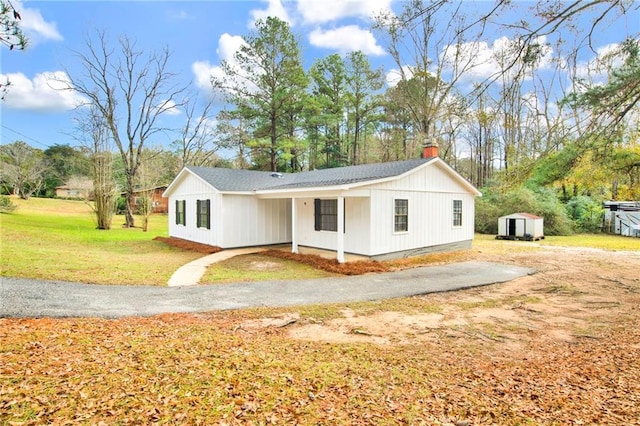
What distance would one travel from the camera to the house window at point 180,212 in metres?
17.7

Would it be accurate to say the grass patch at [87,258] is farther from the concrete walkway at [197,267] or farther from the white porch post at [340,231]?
the white porch post at [340,231]

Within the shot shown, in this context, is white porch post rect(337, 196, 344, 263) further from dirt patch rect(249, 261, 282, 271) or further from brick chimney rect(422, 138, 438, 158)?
brick chimney rect(422, 138, 438, 158)

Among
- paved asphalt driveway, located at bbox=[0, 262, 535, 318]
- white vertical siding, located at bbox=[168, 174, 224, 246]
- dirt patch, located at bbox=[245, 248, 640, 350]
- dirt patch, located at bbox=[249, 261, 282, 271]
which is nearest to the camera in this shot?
dirt patch, located at bbox=[245, 248, 640, 350]

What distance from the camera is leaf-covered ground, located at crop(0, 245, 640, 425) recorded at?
3.11m

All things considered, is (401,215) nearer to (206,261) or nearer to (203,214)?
(206,261)

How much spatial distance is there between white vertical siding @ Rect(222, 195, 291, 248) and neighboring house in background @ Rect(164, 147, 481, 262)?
0.14 ft

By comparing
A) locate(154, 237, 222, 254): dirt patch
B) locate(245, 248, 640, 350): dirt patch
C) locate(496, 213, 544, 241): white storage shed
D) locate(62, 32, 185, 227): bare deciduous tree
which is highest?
locate(62, 32, 185, 227): bare deciduous tree

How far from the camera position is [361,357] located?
4.51 m

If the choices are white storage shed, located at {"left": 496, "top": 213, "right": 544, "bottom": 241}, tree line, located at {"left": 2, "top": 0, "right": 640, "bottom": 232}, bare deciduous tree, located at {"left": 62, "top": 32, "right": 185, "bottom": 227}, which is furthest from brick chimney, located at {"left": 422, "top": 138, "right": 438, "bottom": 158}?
bare deciduous tree, located at {"left": 62, "top": 32, "right": 185, "bottom": 227}

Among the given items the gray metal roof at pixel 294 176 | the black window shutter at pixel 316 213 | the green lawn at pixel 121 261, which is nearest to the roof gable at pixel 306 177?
the gray metal roof at pixel 294 176

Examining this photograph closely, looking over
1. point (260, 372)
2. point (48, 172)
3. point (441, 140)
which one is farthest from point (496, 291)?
point (48, 172)

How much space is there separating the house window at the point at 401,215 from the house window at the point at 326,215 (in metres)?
2.19

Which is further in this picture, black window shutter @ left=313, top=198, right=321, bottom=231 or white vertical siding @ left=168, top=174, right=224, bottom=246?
white vertical siding @ left=168, top=174, right=224, bottom=246

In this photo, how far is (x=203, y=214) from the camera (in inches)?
627
